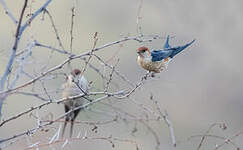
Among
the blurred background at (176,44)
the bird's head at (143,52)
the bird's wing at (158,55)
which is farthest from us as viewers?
the blurred background at (176,44)

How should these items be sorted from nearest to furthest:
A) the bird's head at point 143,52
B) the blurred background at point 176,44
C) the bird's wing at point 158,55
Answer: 1. the bird's wing at point 158,55
2. the bird's head at point 143,52
3. the blurred background at point 176,44

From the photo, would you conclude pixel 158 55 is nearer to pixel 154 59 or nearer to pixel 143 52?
pixel 154 59

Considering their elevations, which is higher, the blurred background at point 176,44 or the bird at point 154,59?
the blurred background at point 176,44

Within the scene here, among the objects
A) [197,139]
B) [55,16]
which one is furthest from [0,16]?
[197,139]

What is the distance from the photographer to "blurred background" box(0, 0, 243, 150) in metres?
13.7

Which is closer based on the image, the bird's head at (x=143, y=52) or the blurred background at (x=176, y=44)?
the bird's head at (x=143, y=52)

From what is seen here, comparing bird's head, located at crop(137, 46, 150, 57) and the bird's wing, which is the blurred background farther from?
the bird's wing

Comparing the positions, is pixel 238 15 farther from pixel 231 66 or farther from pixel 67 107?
pixel 67 107

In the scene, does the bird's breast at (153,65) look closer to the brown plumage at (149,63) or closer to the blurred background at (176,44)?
the brown plumage at (149,63)

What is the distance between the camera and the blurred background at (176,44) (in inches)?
538

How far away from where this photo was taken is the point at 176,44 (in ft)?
47.6

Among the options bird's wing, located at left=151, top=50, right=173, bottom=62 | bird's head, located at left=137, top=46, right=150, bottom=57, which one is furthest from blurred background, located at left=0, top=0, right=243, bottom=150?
bird's wing, located at left=151, top=50, right=173, bottom=62

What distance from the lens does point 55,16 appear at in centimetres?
1580

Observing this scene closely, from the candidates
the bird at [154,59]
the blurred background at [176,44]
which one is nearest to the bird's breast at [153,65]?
the bird at [154,59]
